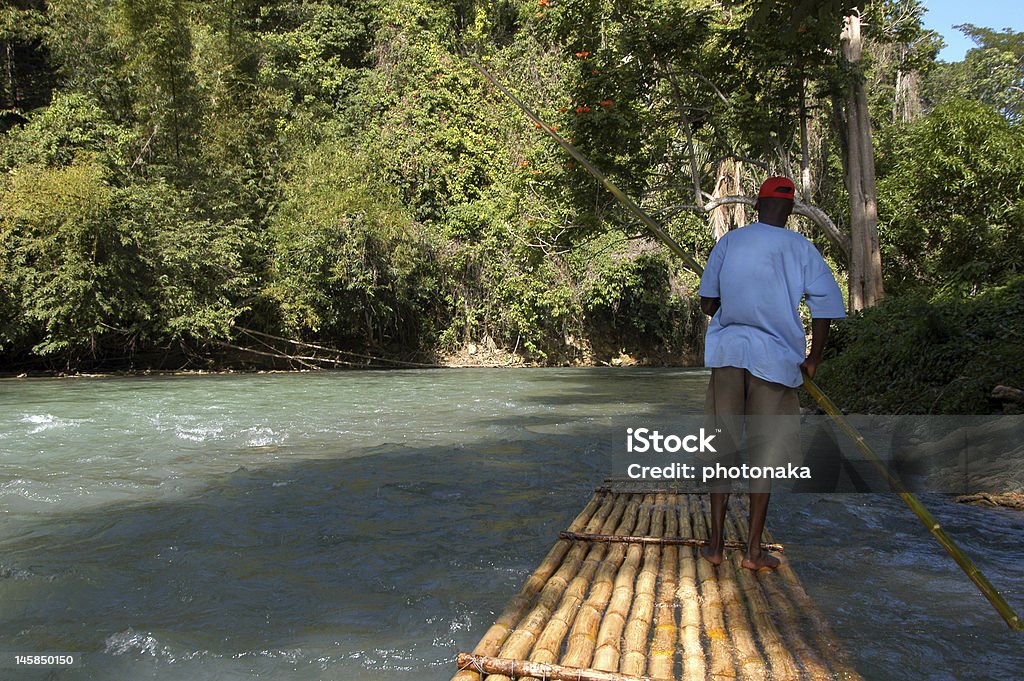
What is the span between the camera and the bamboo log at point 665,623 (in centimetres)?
259

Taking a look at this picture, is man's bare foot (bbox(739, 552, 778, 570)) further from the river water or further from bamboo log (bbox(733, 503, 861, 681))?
the river water

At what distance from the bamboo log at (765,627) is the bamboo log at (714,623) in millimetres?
106

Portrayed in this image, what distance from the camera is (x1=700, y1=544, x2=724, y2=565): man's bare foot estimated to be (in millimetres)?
3588

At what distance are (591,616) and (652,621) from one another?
223mm

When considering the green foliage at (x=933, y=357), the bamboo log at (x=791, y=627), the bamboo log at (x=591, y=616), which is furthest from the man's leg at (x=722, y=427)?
the green foliage at (x=933, y=357)

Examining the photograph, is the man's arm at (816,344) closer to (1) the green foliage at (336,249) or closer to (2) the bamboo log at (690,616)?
(2) the bamboo log at (690,616)

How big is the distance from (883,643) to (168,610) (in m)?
2.84

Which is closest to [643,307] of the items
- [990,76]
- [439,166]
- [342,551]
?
[439,166]

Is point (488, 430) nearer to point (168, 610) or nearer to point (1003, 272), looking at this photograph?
point (168, 610)

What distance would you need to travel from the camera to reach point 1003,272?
11.9 m

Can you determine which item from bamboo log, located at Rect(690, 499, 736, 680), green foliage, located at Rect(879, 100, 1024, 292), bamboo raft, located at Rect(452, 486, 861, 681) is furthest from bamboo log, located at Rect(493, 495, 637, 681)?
green foliage, located at Rect(879, 100, 1024, 292)

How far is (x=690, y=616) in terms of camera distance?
2998 millimetres

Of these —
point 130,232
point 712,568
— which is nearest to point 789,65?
point 712,568

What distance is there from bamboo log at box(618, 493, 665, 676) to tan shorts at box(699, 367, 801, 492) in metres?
0.54
